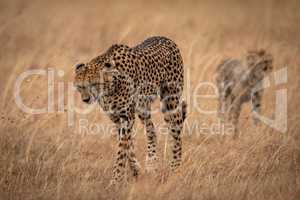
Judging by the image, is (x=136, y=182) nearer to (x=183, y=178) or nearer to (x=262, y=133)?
(x=183, y=178)

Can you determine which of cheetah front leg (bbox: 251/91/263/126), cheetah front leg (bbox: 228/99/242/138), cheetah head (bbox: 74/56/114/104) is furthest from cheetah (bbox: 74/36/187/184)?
cheetah front leg (bbox: 251/91/263/126)

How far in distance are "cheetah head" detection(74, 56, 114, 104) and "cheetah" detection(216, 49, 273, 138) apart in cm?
314

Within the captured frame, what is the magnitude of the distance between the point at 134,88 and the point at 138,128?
5.43ft

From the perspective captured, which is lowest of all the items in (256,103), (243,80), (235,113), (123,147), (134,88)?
(123,147)

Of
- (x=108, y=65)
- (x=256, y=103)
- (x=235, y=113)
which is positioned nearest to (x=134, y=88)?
(x=108, y=65)

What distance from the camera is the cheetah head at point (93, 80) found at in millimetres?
6453

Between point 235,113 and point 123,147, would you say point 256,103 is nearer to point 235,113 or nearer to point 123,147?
point 235,113

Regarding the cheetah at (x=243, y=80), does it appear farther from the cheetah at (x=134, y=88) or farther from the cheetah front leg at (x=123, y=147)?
the cheetah front leg at (x=123, y=147)

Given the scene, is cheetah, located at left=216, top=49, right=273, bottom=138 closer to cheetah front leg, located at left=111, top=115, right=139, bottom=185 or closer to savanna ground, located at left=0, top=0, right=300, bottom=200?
savanna ground, located at left=0, top=0, right=300, bottom=200

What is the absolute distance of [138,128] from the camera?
8469 millimetres

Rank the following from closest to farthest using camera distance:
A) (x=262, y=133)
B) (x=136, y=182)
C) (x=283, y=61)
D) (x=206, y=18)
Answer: (x=136, y=182), (x=262, y=133), (x=283, y=61), (x=206, y=18)

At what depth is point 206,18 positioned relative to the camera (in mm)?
15398

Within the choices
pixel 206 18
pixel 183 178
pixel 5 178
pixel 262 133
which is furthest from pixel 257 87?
pixel 206 18

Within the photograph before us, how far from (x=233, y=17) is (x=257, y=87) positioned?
6.48m
